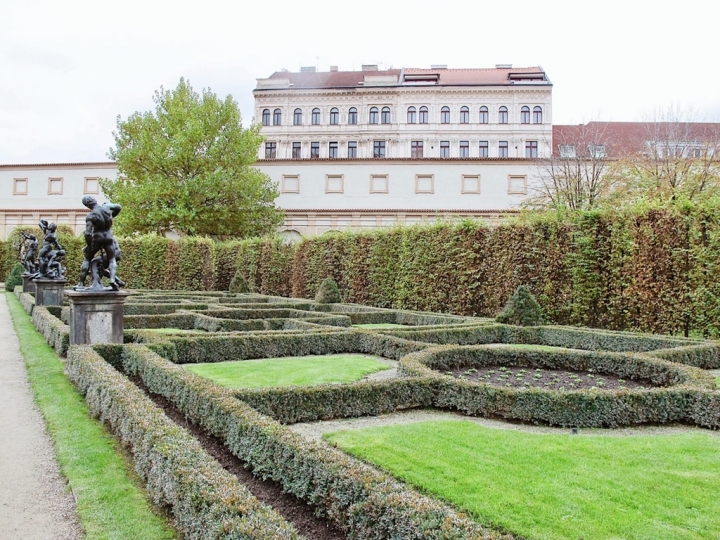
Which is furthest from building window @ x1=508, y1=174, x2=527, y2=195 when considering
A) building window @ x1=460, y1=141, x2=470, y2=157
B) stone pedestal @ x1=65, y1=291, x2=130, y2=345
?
stone pedestal @ x1=65, y1=291, x2=130, y2=345

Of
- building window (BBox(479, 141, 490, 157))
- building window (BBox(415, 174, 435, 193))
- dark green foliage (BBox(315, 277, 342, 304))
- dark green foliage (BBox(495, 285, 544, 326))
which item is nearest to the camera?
dark green foliage (BBox(495, 285, 544, 326))

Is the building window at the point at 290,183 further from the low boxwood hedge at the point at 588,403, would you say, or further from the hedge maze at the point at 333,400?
the low boxwood hedge at the point at 588,403

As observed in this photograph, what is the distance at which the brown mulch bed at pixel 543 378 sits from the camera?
289 inches

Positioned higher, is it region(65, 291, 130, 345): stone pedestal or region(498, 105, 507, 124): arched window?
region(498, 105, 507, 124): arched window

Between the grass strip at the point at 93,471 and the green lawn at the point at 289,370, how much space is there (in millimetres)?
1882

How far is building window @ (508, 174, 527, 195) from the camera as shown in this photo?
1341 inches

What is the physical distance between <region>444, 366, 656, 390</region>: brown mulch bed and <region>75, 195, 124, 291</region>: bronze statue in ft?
18.7

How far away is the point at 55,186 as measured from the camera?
1527 inches

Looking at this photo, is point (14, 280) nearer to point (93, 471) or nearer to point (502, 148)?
point (93, 471)

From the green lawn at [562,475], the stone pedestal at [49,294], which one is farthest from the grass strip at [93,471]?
the stone pedestal at [49,294]

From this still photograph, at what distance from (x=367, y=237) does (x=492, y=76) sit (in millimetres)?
32919

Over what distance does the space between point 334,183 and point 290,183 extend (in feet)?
9.59

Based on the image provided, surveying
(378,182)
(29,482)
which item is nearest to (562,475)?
(29,482)

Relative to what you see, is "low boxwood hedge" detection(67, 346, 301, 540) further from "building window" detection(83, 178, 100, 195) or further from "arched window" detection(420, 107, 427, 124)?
"arched window" detection(420, 107, 427, 124)
